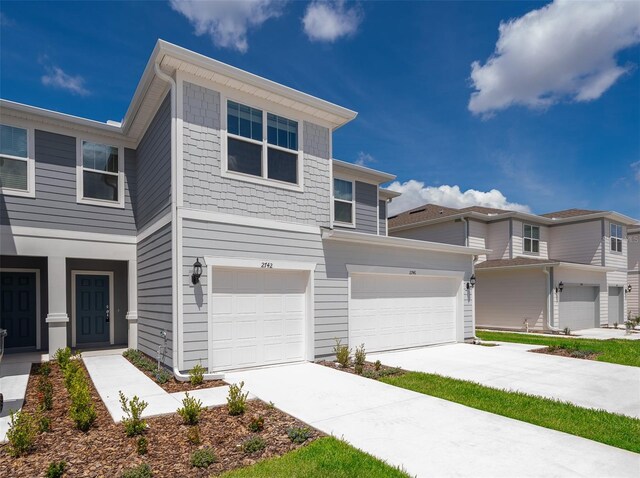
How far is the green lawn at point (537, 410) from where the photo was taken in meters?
4.50

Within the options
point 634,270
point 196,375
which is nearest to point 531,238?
point 634,270

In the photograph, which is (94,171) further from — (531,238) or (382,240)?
(531,238)

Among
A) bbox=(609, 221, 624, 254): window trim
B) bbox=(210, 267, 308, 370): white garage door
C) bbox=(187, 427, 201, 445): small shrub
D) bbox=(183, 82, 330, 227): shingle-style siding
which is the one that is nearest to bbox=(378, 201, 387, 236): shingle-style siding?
bbox=(183, 82, 330, 227): shingle-style siding

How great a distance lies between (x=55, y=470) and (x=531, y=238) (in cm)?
2087

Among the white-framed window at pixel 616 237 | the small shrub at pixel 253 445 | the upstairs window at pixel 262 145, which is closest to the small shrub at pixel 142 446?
the small shrub at pixel 253 445

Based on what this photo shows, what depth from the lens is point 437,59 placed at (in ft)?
37.1

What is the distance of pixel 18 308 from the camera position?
9703 mm

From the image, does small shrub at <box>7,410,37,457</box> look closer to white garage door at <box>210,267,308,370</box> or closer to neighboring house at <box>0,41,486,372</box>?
neighboring house at <box>0,41,486,372</box>

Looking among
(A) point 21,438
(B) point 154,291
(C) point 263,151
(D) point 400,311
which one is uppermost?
(C) point 263,151

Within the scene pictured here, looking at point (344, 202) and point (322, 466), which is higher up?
point (344, 202)

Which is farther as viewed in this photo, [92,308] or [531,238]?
[531,238]

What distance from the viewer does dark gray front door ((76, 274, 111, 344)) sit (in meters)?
9.99

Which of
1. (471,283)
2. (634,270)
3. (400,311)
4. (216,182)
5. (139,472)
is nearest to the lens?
(139,472)

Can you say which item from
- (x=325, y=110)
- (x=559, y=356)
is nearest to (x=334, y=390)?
(x=325, y=110)
